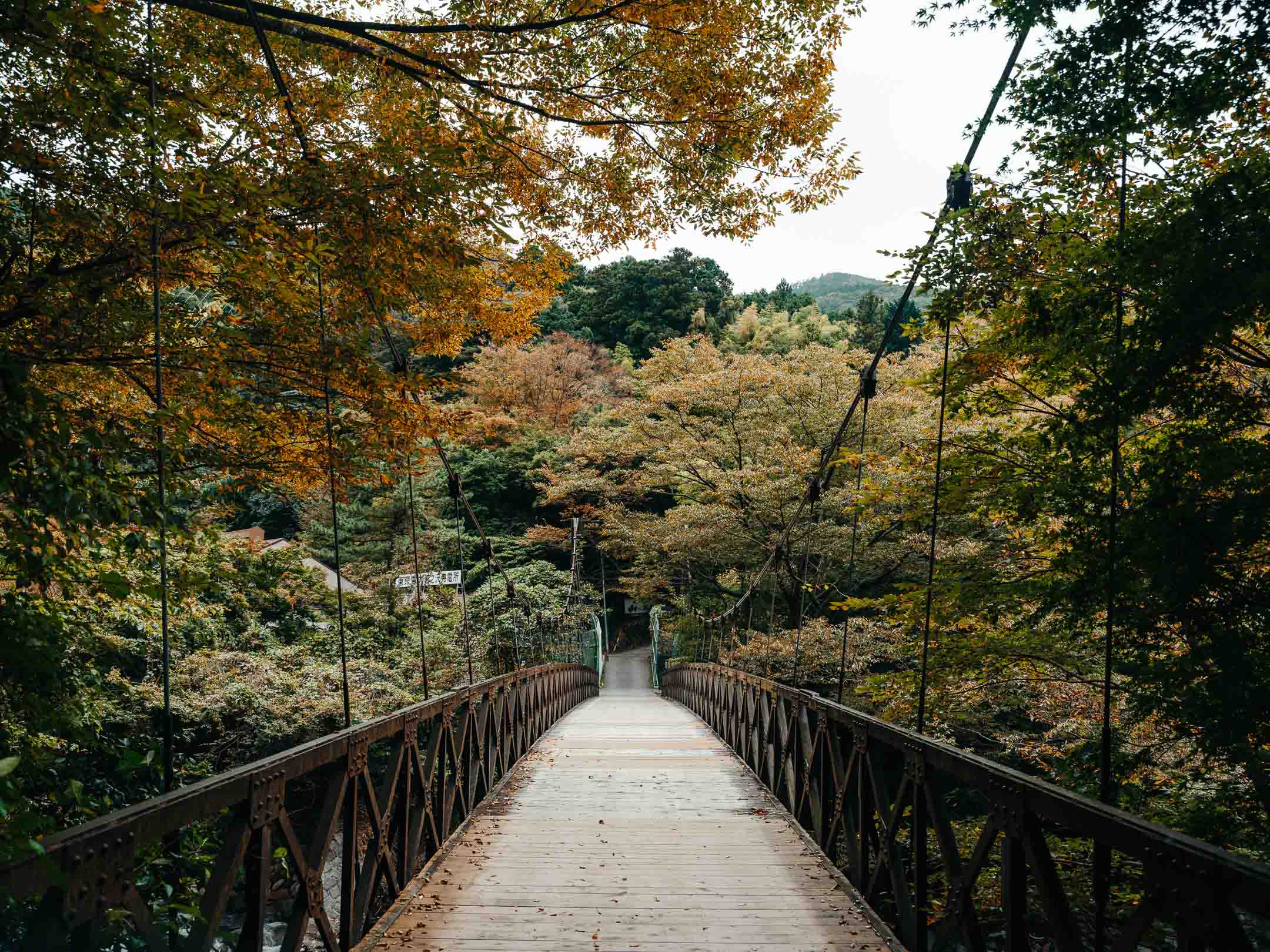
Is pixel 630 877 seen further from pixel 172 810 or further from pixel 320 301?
pixel 320 301

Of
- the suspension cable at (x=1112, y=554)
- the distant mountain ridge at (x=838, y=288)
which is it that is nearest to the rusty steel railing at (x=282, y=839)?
the suspension cable at (x=1112, y=554)

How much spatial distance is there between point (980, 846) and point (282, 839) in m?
2.56

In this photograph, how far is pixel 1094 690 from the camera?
5.64m

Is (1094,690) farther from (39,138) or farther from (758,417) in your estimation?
(758,417)

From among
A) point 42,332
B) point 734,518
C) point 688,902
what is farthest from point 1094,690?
point 734,518

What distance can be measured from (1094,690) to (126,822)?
20.0 ft

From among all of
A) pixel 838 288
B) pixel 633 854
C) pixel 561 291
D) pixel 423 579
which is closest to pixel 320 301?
pixel 561 291

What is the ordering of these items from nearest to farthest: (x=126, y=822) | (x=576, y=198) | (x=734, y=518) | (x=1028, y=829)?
(x=126, y=822), (x=1028, y=829), (x=576, y=198), (x=734, y=518)

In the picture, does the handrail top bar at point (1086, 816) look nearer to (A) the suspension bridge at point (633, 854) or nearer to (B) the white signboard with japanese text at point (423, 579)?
(A) the suspension bridge at point (633, 854)

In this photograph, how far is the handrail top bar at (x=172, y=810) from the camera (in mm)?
1229

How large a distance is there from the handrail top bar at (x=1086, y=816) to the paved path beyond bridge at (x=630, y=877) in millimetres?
677

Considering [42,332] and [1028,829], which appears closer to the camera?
[1028,829]

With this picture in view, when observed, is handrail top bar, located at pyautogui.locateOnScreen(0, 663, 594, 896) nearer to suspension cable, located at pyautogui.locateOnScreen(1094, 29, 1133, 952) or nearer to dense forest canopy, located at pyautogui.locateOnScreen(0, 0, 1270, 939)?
dense forest canopy, located at pyautogui.locateOnScreen(0, 0, 1270, 939)

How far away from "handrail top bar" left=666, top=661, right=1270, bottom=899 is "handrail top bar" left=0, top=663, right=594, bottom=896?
6.17 ft
